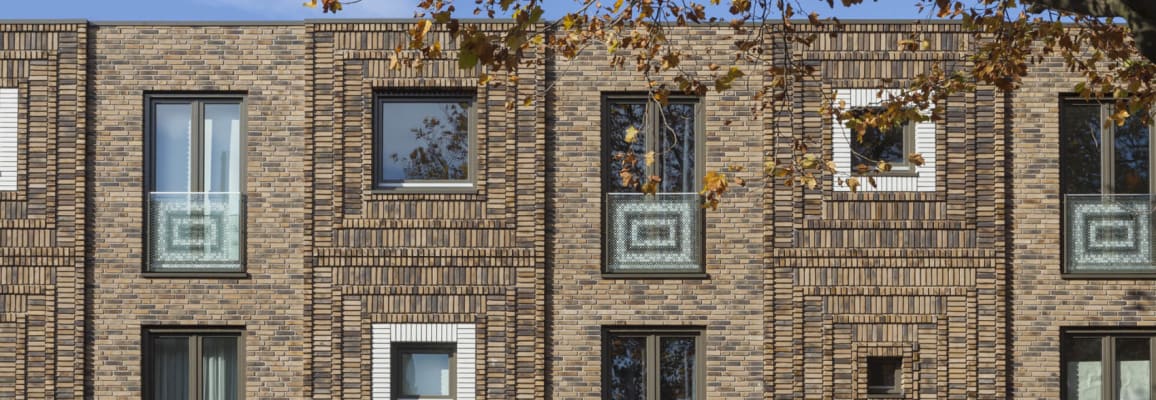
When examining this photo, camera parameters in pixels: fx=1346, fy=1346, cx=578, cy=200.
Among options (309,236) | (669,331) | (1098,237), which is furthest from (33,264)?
(1098,237)

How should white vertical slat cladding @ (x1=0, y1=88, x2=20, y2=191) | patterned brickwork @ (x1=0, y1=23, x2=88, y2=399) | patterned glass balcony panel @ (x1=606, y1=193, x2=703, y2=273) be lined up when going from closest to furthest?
patterned brickwork @ (x1=0, y1=23, x2=88, y2=399) < white vertical slat cladding @ (x1=0, y1=88, x2=20, y2=191) < patterned glass balcony panel @ (x1=606, y1=193, x2=703, y2=273)

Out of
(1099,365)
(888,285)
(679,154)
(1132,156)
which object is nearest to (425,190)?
(679,154)

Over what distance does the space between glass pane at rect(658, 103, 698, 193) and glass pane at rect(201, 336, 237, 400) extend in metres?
5.61

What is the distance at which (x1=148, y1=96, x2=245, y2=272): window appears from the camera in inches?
636

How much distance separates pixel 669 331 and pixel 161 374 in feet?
20.3

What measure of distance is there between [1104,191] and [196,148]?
11.0 meters

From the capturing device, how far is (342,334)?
1603 cm

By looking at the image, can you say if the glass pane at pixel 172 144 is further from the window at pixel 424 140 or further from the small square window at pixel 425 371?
the small square window at pixel 425 371

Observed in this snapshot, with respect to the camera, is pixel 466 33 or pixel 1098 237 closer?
pixel 466 33

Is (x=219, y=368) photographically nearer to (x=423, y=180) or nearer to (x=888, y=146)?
(x=423, y=180)

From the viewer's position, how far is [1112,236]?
16.2 m

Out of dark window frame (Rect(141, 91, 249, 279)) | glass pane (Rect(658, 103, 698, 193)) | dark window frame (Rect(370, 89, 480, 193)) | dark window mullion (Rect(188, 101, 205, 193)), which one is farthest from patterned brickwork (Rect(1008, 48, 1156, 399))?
dark window mullion (Rect(188, 101, 205, 193))

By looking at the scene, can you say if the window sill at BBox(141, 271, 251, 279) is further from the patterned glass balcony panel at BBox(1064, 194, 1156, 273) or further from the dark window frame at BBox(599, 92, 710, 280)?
the patterned glass balcony panel at BBox(1064, 194, 1156, 273)

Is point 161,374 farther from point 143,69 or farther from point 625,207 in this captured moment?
point 625,207
